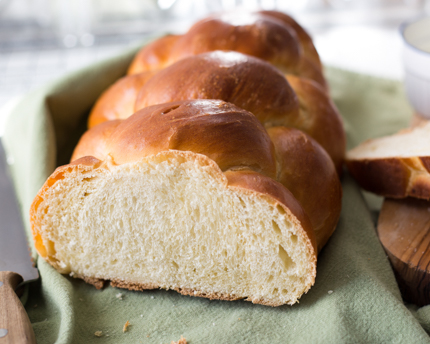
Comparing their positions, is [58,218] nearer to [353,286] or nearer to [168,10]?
[353,286]

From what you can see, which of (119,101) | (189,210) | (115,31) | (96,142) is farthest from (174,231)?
(115,31)

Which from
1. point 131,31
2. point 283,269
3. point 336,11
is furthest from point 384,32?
point 283,269

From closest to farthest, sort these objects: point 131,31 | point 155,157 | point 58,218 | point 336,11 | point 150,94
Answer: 1. point 155,157
2. point 58,218
3. point 150,94
4. point 131,31
5. point 336,11

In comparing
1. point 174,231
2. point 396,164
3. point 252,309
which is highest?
point 174,231

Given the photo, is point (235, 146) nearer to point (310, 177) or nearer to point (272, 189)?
point (272, 189)

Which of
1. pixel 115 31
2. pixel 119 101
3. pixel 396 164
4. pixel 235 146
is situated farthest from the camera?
pixel 115 31
